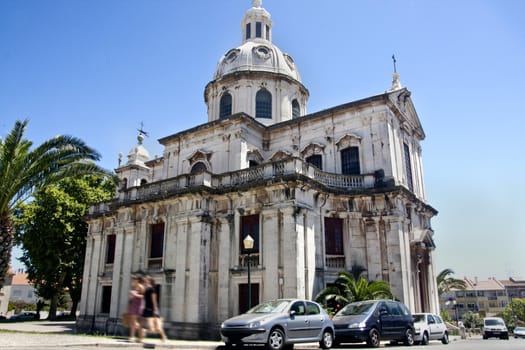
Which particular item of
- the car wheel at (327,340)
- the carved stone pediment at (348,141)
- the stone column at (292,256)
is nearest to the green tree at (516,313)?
Result: the carved stone pediment at (348,141)

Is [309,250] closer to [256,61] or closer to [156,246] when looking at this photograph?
[156,246]

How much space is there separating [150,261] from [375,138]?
46.1 ft

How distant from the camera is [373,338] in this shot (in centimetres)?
1309

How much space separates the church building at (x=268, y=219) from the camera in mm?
19562

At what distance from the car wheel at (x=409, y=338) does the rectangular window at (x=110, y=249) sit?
59.9 feet

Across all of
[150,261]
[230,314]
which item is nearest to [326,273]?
[230,314]

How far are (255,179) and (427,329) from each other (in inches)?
391

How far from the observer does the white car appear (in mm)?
15773

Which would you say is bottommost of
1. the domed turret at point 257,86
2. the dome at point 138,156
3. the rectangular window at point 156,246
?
the rectangular window at point 156,246

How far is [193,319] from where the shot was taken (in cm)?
1966

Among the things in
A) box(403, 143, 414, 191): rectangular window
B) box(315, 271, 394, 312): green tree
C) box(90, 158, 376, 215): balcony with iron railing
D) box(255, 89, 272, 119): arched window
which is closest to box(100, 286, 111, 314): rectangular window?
box(90, 158, 376, 215): balcony with iron railing

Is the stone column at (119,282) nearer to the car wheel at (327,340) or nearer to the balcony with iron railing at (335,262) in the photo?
the balcony with iron railing at (335,262)

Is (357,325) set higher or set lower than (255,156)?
lower

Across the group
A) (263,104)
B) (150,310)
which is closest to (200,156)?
(263,104)
